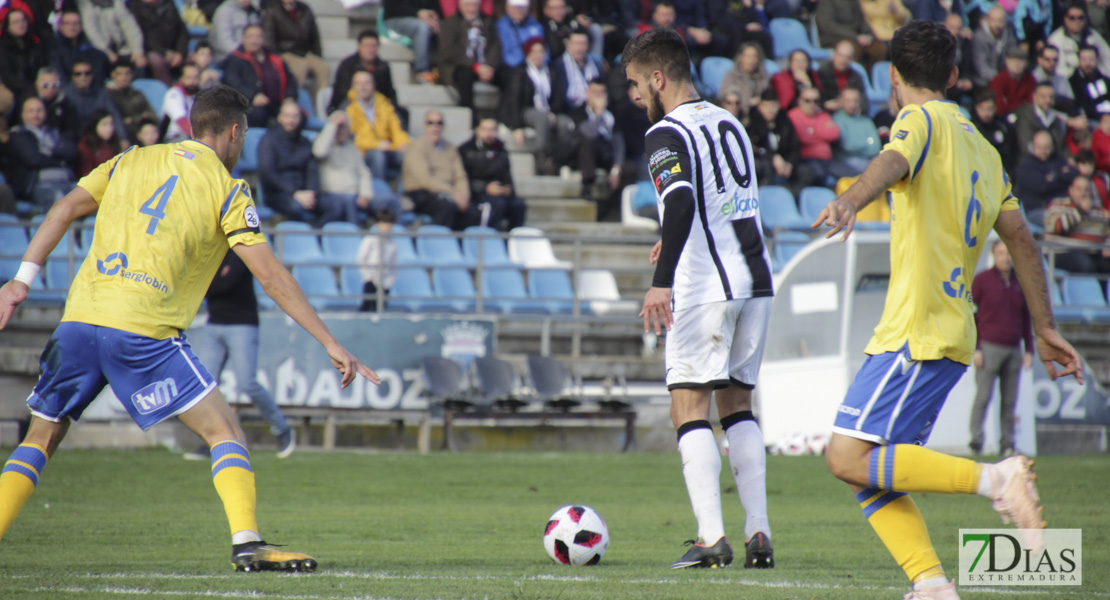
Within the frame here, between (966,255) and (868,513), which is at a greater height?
(966,255)

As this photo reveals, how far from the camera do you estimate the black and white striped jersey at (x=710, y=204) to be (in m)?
5.57

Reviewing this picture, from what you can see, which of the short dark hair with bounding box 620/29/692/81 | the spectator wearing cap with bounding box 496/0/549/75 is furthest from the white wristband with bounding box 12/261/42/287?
the spectator wearing cap with bounding box 496/0/549/75

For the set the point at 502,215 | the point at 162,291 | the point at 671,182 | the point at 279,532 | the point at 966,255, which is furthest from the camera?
the point at 502,215

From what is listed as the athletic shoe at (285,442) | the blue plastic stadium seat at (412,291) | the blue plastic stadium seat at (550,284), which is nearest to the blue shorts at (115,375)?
the athletic shoe at (285,442)

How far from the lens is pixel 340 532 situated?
7.10 metres

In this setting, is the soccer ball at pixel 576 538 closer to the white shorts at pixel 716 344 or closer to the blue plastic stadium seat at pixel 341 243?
the white shorts at pixel 716 344

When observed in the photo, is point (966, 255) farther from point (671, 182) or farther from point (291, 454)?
point (291, 454)

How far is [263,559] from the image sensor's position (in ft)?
16.8

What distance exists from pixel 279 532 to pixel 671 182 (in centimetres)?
317

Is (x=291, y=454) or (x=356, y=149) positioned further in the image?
(x=356, y=149)

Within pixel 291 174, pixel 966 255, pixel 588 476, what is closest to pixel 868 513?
pixel 966 255

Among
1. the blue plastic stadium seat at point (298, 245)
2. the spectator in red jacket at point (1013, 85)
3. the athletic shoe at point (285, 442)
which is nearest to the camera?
the athletic shoe at point (285, 442)

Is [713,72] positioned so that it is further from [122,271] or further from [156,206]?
[122,271]

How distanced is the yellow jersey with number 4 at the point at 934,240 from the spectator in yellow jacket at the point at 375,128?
13300mm
